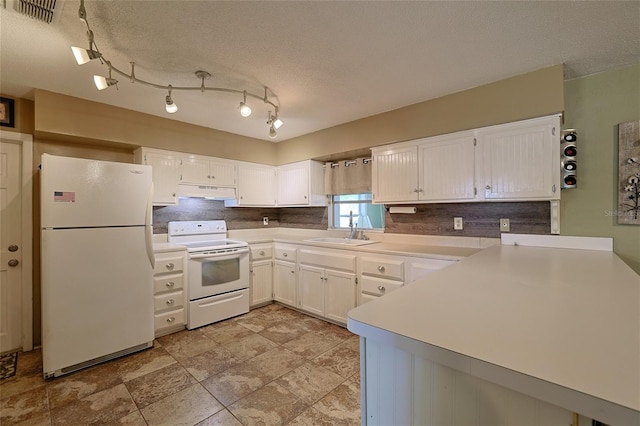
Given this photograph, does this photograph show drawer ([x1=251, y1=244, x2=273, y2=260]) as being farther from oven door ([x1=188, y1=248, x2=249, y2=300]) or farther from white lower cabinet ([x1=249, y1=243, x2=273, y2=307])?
oven door ([x1=188, y1=248, x2=249, y2=300])

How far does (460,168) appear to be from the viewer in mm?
2512

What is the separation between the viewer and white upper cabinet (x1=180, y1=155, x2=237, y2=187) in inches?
130

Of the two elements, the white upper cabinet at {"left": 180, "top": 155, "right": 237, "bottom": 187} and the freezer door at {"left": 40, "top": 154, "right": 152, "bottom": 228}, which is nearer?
the freezer door at {"left": 40, "top": 154, "right": 152, "bottom": 228}

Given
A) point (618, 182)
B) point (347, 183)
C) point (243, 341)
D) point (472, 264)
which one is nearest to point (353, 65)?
point (472, 264)

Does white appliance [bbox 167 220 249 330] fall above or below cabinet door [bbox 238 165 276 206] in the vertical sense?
below

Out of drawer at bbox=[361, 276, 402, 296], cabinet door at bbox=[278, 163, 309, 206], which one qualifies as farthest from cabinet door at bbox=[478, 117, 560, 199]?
cabinet door at bbox=[278, 163, 309, 206]

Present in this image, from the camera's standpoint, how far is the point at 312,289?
3.35 m

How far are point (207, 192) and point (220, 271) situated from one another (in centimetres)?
100

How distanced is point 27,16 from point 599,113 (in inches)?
148

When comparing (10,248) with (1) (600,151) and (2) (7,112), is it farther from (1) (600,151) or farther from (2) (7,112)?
(1) (600,151)

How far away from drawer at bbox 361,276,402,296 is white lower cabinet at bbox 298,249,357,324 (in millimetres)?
133

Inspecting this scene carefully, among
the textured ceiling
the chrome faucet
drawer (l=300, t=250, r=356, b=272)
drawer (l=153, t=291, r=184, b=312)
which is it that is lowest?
drawer (l=153, t=291, r=184, b=312)

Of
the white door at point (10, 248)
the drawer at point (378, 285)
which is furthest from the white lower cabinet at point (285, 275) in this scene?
the white door at point (10, 248)

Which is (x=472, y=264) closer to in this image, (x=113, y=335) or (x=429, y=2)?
(x=429, y=2)
